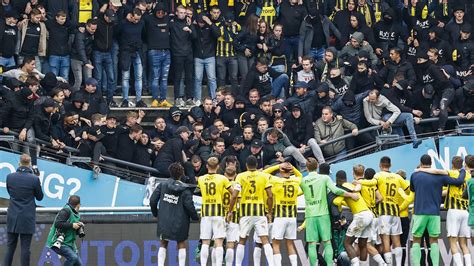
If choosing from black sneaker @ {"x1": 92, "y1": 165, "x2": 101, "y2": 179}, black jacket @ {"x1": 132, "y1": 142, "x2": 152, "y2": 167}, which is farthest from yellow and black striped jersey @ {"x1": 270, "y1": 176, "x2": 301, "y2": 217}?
black jacket @ {"x1": 132, "y1": 142, "x2": 152, "y2": 167}

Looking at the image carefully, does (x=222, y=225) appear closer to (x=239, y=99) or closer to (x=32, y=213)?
(x=32, y=213)

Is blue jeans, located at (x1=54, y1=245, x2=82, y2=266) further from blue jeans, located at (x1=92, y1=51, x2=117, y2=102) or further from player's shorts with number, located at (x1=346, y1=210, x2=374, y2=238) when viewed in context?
blue jeans, located at (x1=92, y1=51, x2=117, y2=102)

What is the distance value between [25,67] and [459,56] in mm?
8834

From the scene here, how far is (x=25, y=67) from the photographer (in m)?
35.1

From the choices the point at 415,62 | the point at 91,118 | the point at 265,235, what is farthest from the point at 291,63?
the point at 265,235

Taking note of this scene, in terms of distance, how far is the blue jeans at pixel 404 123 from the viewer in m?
34.5

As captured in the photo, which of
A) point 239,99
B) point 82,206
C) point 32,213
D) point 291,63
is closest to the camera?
point 32,213

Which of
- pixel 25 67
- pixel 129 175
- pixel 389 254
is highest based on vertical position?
pixel 25 67

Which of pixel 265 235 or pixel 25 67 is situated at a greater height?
pixel 25 67

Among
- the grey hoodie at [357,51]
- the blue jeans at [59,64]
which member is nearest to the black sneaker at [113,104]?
the blue jeans at [59,64]

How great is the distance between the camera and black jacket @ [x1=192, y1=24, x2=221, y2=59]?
37.2 metres

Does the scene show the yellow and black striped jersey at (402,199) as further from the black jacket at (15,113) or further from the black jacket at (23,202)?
the black jacket at (15,113)

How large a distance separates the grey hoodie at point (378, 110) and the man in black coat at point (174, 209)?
19.2ft

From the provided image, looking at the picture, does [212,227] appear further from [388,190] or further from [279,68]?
[279,68]
